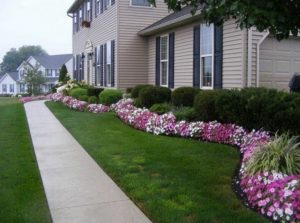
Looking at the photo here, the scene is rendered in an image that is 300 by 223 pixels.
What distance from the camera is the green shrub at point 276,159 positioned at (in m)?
5.68

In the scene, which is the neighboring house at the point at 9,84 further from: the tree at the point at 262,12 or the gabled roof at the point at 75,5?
the tree at the point at 262,12

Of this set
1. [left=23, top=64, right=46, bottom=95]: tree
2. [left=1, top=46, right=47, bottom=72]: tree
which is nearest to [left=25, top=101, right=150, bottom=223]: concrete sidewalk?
[left=23, top=64, right=46, bottom=95]: tree

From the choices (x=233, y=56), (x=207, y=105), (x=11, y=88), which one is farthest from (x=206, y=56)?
(x=11, y=88)

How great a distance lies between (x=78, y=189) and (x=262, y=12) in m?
3.43

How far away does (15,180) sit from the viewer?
255 inches

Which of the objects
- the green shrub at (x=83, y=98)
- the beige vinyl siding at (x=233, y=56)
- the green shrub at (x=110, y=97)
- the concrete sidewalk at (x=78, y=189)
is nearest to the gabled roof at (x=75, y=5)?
the green shrub at (x=83, y=98)

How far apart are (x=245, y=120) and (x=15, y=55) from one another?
413 ft

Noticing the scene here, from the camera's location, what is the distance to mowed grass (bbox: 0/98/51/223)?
16.5 feet

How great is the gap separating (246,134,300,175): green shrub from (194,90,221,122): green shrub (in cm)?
338

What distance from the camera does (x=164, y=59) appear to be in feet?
56.9

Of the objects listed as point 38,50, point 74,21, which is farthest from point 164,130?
point 38,50

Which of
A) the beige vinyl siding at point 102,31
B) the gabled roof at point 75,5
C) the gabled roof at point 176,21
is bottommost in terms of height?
the gabled roof at point 176,21

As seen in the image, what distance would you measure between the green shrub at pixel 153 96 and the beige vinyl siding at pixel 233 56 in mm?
2162

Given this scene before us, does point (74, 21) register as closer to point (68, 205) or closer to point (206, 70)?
point (206, 70)
